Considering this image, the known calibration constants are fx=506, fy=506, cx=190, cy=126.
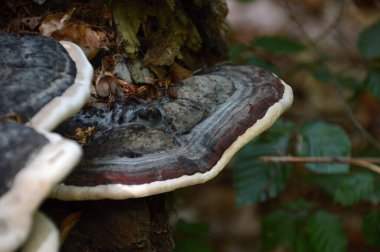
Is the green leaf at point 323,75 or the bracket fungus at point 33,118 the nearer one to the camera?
the bracket fungus at point 33,118

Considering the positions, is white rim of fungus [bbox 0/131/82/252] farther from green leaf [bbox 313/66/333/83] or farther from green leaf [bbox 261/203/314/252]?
green leaf [bbox 313/66/333/83]

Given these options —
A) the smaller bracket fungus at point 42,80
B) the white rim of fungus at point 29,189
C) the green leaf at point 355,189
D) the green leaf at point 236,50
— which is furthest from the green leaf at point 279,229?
the white rim of fungus at point 29,189

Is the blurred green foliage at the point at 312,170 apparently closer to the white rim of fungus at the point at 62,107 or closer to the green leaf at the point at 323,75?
the green leaf at the point at 323,75

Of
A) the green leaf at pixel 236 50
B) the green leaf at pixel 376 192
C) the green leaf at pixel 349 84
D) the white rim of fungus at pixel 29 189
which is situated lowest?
the green leaf at pixel 376 192

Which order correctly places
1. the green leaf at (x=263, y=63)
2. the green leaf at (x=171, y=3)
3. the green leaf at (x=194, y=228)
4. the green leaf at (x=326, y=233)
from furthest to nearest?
the green leaf at (x=263, y=63), the green leaf at (x=194, y=228), the green leaf at (x=326, y=233), the green leaf at (x=171, y=3)

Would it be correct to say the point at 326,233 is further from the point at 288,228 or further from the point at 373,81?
the point at 373,81

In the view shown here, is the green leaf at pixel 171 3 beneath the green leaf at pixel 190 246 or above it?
above

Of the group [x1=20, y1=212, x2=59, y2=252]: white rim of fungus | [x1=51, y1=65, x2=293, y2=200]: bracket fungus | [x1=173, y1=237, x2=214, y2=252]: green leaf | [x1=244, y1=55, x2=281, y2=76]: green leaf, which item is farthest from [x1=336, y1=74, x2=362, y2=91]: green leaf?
[x1=20, y1=212, x2=59, y2=252]: white rim of fungus
